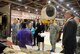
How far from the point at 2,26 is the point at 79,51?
3000 millimetres

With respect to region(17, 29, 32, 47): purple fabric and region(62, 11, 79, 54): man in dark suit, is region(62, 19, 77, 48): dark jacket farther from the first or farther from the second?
region(17, 29, 32, 47): purple fabric

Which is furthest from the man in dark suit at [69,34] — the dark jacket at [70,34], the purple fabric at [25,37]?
the purple fabric at [25,37]

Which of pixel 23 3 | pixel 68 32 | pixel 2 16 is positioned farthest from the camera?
pixel 23 3

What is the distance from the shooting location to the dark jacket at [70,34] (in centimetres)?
340

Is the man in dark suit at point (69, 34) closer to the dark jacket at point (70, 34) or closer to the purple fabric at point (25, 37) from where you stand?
the dark jacket at point (70, 34)

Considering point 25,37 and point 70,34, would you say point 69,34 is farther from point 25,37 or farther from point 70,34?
point 25,37

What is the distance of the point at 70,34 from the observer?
340 cm

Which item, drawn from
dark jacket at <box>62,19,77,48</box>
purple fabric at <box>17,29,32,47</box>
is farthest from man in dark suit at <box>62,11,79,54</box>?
purple fabric at <box>17,29,32,47</box>

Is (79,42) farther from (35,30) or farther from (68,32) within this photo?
(35,30)

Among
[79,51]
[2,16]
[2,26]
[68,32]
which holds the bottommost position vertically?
[79,51]

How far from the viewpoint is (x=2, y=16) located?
1687 mm

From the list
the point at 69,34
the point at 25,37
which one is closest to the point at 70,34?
the point at 69,34

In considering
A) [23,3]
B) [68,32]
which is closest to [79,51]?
[68,32]

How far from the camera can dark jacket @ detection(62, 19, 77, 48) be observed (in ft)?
11.2
